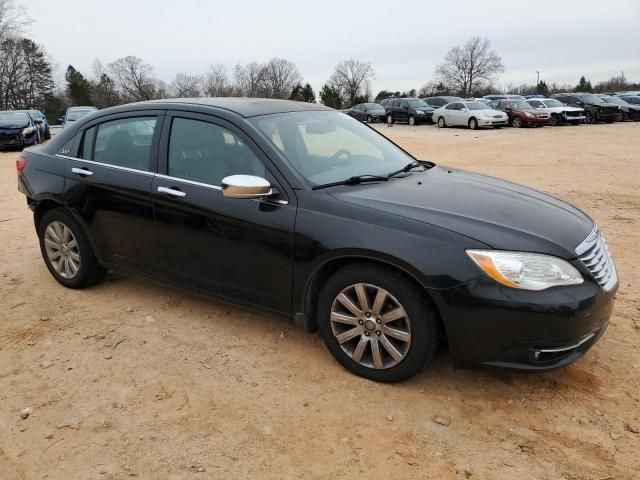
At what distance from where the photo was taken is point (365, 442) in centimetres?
274

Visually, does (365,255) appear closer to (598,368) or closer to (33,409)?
(598,368)

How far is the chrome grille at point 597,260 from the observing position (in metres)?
2.95

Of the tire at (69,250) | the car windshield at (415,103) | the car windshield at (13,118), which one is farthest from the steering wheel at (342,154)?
the car windshield at (415,103)

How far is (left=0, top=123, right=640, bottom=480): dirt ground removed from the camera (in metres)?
2.59

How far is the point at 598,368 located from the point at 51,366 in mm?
3527

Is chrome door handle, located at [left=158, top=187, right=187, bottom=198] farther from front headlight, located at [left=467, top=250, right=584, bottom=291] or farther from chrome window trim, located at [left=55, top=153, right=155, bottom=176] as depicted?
front headlight, located at [left=467, top=250, right=584, bottom=291]

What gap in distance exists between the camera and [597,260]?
3068mm

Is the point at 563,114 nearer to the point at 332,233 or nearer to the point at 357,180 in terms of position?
the point at 357,180

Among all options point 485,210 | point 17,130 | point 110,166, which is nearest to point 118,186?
point 110,166

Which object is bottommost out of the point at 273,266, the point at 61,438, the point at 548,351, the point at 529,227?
the point at 61,438

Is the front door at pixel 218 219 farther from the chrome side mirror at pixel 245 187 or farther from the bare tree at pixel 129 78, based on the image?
the bare tree at pixel 129 78

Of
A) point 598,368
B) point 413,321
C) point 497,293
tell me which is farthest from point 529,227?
point 598,368

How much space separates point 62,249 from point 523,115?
2629cm

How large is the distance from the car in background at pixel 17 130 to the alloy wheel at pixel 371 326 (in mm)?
18458
